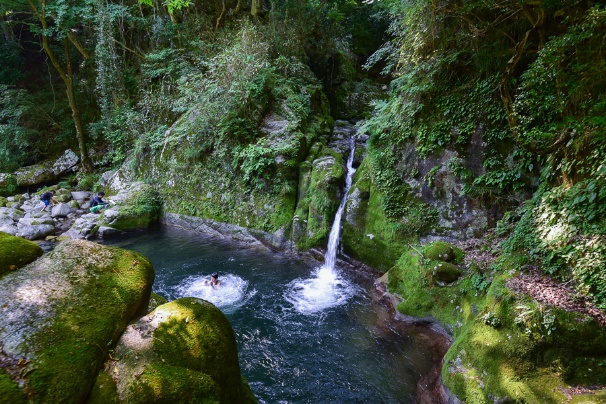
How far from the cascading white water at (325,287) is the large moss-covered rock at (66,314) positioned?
532cm

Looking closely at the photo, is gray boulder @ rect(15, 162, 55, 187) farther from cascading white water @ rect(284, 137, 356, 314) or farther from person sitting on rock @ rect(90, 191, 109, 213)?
cascading white water @ rect(284, 137, 356, 314)

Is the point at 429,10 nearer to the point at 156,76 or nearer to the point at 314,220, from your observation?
the point at 314,220

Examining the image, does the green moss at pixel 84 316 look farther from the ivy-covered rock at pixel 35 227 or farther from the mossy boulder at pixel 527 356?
the ivy-covered rock at pixel 35 227

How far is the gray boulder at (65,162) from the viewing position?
18875mm

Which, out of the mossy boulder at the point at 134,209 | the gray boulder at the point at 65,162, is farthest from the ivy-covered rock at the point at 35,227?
the gray boulder at the point at 65,162

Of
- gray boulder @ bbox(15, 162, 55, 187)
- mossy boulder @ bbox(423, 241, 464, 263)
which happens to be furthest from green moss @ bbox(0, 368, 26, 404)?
gray boulder @ bbox(15, 162, 55, 187)

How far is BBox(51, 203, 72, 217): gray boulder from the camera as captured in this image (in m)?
14.6

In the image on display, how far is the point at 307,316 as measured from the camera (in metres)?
7.52

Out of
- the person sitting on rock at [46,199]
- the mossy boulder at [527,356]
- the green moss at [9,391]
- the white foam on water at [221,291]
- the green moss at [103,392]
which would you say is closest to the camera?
the green moss at [9,391]

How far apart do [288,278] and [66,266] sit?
6.88 m

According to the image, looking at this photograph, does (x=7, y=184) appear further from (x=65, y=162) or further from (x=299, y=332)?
(x=299, y=332)

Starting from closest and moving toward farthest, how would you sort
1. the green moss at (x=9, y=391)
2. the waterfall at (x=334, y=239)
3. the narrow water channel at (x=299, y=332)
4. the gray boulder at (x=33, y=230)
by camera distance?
the green moss at (x=9, y=391)
the narrow water channel at (x=299, y=332)
the waterfall at (x=334, y=239)
the gray boulder at (x=33, y=230)

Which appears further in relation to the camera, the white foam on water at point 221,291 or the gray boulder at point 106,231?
the gray boulder at point 106,231

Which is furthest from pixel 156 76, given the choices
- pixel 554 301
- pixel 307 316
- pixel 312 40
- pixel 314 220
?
pixel 554 301
